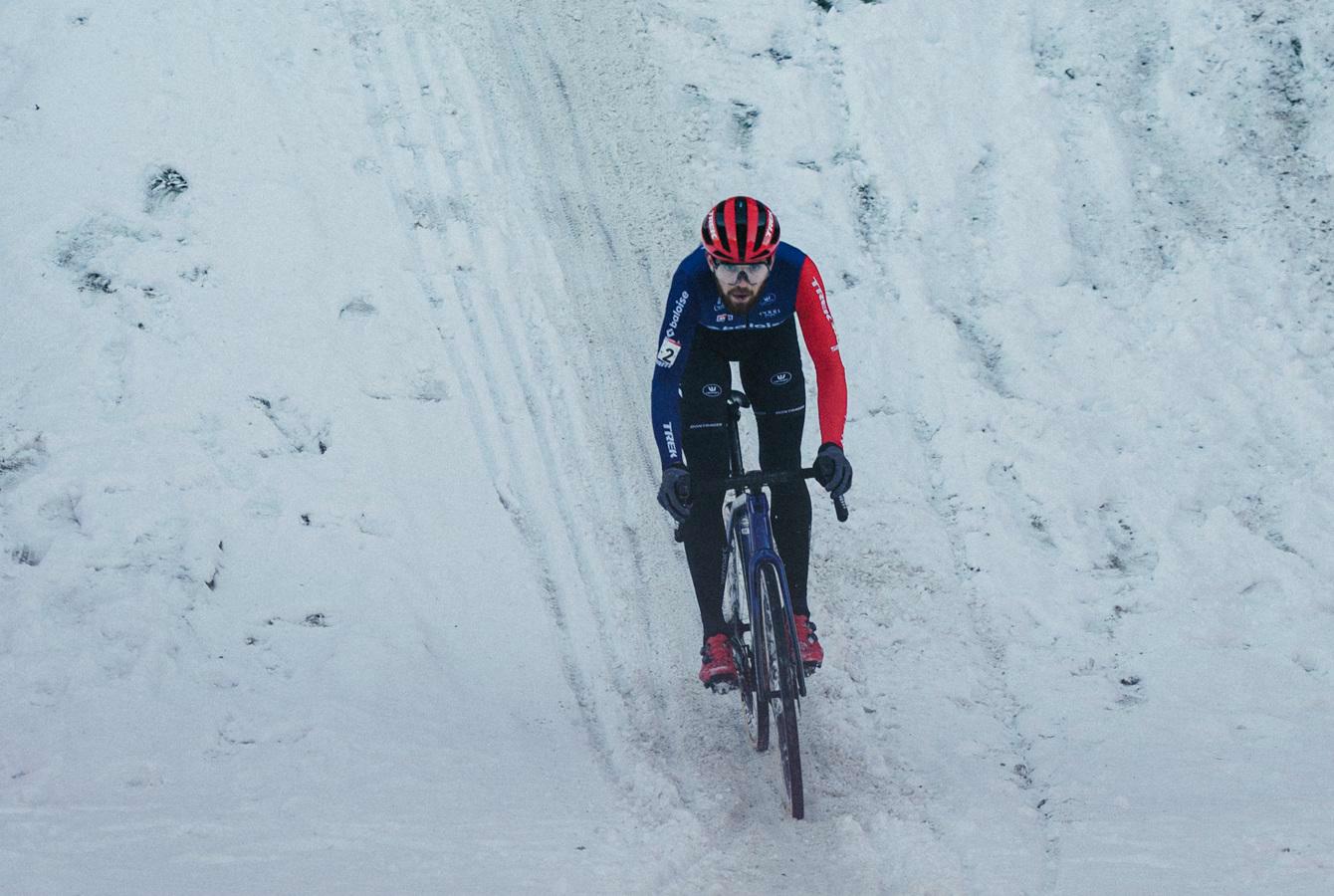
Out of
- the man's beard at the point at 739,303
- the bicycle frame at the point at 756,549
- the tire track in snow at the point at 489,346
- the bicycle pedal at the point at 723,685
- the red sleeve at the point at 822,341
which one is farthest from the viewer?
the tire track in snow at the point at 489,346

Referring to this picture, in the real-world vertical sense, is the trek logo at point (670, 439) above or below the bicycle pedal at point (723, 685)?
above

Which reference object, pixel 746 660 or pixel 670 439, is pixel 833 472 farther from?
pixel 746 660

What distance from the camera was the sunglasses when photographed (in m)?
4.43

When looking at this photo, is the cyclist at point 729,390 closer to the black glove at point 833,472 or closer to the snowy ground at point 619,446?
the black glove at point 833,472

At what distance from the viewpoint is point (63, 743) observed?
439 cm

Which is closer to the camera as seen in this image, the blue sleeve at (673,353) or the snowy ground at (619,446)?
the snowy ground at (619,446)

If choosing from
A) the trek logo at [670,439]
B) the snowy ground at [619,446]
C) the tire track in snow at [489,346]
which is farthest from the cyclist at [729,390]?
the tire track in snow at [489,346]

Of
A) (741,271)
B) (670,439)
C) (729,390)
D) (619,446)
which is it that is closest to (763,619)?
(670,439)

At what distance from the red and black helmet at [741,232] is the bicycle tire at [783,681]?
4.06 feet

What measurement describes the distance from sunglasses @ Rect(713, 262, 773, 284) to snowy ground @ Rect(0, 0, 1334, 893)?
1884 mm

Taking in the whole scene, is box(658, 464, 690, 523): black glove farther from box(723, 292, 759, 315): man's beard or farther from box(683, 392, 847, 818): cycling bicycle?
box(723, 292, 759, 315): man's beard

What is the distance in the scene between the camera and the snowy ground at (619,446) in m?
4.29

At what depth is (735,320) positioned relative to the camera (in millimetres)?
4730

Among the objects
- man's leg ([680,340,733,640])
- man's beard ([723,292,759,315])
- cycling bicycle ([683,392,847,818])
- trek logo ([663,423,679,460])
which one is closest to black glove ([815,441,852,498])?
cycling bicycle ([683,392,847,818])
